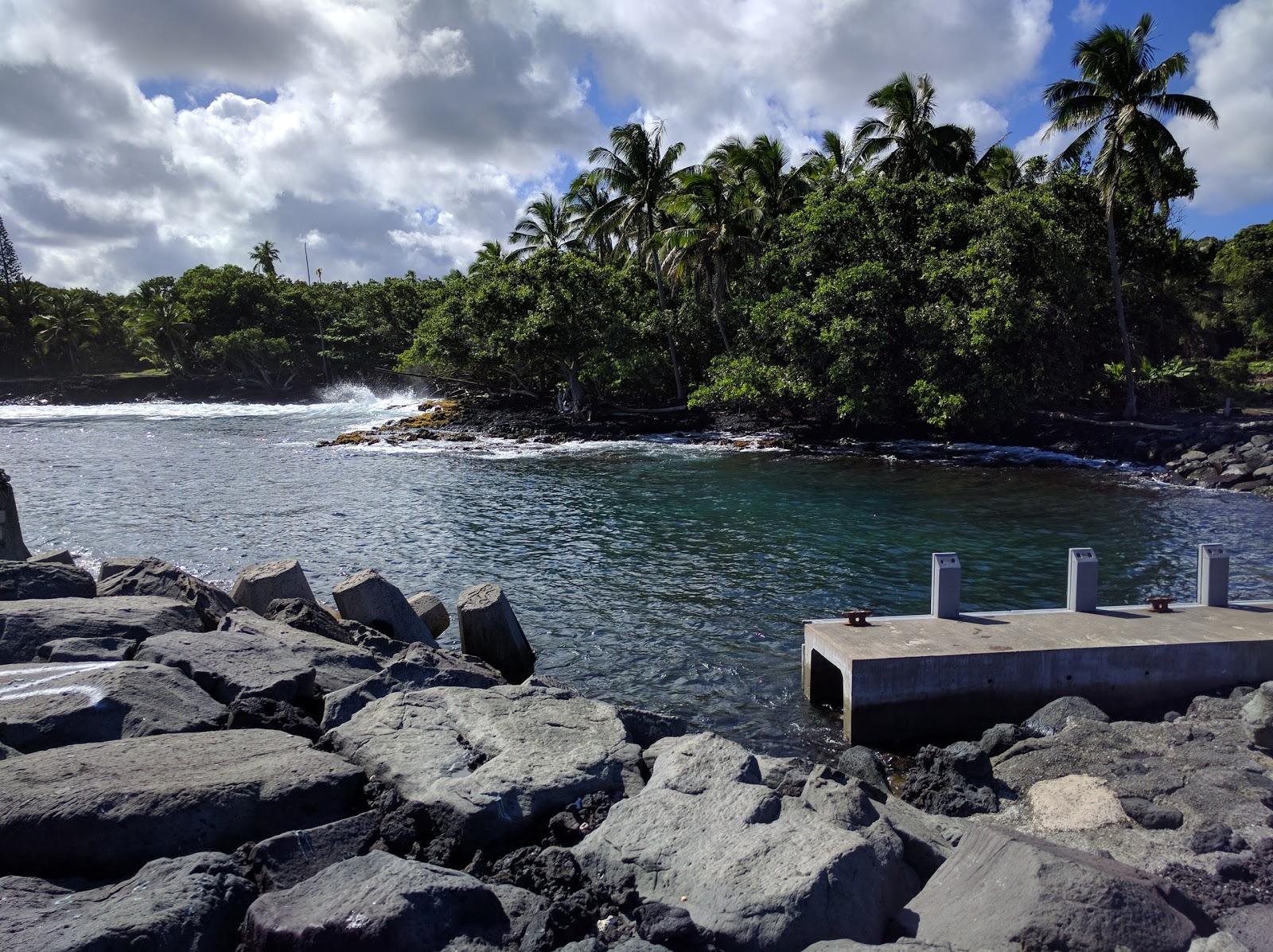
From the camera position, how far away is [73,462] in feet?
111

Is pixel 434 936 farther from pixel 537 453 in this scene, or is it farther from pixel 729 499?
pixel 537 453

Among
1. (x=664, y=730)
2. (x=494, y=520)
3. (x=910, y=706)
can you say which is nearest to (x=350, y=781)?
(x=664, y=730)

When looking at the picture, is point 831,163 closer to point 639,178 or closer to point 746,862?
point 639,178

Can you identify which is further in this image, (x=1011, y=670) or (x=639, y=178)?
(x=639, y=178)

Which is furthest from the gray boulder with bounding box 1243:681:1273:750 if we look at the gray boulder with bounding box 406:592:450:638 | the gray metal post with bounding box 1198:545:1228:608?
the gray boulder with bounding box 406:592:450:638

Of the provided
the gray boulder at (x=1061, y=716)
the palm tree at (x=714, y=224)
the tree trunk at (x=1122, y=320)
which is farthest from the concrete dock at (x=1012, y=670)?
the palm tree at (x=714, y=224)

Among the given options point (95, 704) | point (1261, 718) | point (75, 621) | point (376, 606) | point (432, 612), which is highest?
point (75, 621)

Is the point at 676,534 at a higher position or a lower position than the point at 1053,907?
lower

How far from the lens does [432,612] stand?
13.2 metres

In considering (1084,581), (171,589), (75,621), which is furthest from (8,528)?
(1084,581)

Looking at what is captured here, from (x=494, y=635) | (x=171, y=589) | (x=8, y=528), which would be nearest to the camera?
(x=494, y=635)

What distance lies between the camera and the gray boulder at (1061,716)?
8.50 meters

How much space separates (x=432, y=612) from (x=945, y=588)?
7.75 meters

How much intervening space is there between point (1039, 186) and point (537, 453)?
→ 24.8 metres
